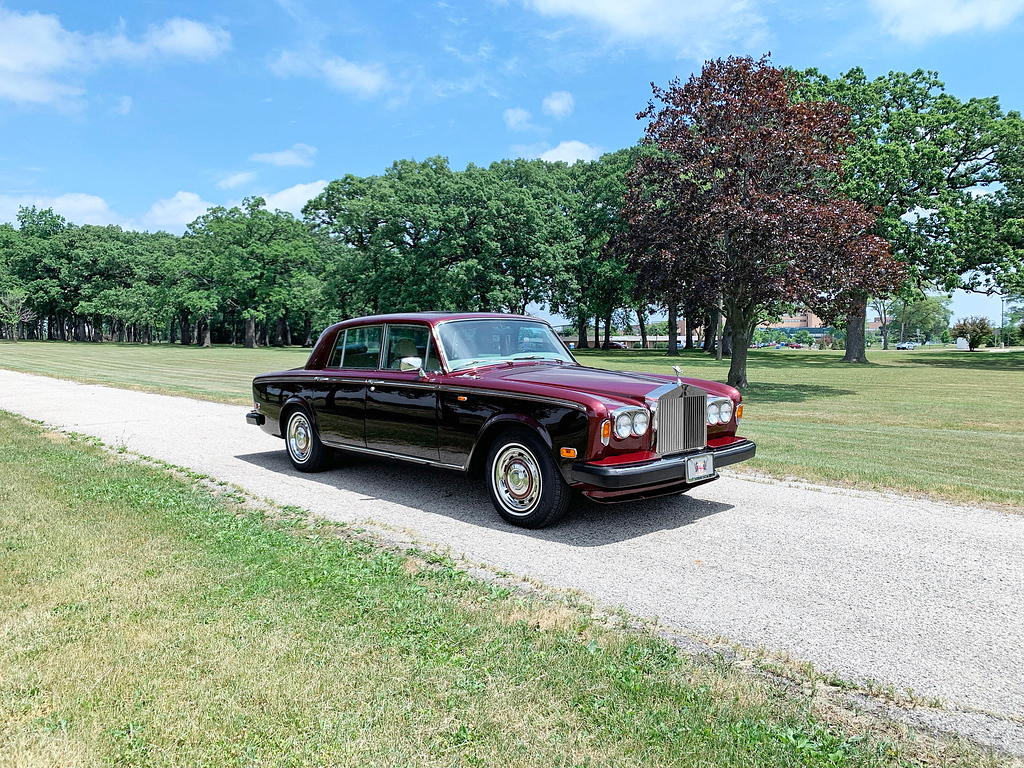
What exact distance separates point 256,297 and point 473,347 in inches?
2569

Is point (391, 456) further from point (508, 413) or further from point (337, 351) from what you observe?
point (508, 413)

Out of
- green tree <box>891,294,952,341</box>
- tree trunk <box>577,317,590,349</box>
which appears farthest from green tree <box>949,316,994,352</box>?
tree trunk <box>577,317,590,349</box>

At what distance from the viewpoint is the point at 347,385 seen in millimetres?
7074

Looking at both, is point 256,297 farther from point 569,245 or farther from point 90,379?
point 90,379

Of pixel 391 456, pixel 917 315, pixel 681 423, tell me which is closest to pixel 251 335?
pixel 391 456

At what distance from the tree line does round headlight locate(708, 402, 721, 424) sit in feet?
40.1

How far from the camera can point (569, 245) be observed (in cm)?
5097

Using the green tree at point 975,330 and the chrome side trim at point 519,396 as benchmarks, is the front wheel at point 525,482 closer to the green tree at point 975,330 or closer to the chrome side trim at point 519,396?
the chrome side trim at point 519,396

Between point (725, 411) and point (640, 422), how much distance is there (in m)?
1.29

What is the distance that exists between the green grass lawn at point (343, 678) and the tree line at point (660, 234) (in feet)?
50.3

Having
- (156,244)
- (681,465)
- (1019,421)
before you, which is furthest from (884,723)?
(156,244)

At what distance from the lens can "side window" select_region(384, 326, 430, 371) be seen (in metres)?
6.55

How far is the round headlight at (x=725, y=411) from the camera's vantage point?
6.15 metres

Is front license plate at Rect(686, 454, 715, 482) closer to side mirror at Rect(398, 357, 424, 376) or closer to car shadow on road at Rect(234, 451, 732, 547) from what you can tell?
car shadow on road at Rect(234, 451, 732, 547)
